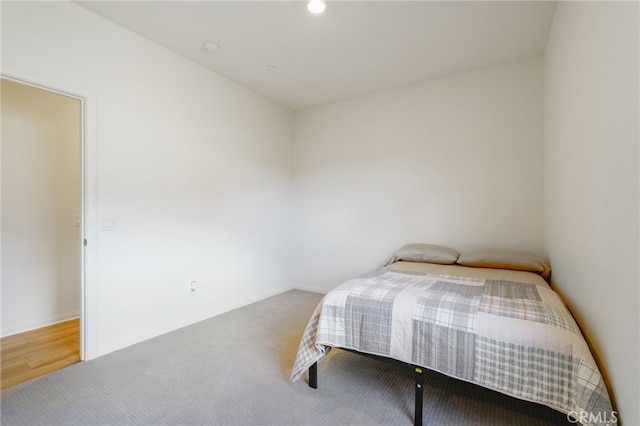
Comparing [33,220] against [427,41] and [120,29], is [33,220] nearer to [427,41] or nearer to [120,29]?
[120,29]

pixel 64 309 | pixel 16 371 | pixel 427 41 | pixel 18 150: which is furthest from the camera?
pixel 64 309

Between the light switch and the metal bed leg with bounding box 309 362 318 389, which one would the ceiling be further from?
the metal bed leg with bounding box 309 362 318 389

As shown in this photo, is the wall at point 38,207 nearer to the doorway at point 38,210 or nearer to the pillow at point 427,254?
the doorway at point 38,210

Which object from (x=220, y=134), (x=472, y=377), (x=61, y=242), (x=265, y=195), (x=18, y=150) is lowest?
(x=472, y=377)

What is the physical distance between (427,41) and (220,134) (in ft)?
8.00

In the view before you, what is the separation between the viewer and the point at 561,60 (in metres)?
2.11

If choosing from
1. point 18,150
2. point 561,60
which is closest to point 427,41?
point 561,60

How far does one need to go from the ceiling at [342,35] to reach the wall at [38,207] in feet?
5.14

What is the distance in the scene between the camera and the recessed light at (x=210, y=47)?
272 cm

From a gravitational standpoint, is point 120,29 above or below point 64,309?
above

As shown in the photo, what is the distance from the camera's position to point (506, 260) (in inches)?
108

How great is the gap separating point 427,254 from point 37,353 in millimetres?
3764

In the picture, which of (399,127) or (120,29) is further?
(399,127)

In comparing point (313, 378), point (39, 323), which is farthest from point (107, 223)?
point (313, 378)
